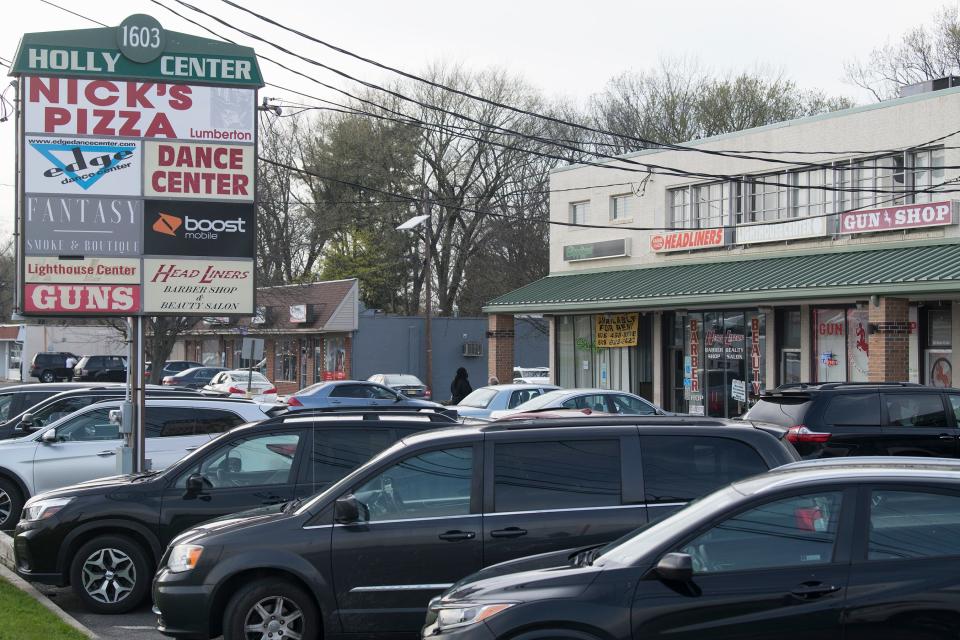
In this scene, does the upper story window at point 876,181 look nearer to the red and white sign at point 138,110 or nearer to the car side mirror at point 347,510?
the red and white sign at point 138,110

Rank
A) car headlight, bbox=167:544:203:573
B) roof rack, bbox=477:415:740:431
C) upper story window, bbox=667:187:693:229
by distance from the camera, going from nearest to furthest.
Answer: car headlight, bbox=167:544:203:573, roof rack, bbox=477:415:740:431, upper story window, bbox=667:187:693:229

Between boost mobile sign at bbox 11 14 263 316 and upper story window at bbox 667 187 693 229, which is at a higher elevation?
upper story window at bbox 667 187 693 229

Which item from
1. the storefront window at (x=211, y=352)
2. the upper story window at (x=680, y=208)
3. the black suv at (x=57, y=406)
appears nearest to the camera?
the black suv at (x=57, y=406)

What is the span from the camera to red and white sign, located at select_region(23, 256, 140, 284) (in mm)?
12727

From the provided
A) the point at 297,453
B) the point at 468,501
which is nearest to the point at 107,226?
the point at 297,453

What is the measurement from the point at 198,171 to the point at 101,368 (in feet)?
145

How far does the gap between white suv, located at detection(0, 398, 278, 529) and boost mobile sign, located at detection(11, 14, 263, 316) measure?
1.26 meters

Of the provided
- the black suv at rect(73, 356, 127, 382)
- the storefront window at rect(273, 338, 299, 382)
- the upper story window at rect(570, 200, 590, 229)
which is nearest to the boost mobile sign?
the upper story window at rect(570, 200, 590, 229)

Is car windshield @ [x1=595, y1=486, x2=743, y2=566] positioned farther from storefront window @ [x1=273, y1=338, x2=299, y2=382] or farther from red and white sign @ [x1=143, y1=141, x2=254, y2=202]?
storefront window @ [x1=273, y1=338, x2=299, y2=382]

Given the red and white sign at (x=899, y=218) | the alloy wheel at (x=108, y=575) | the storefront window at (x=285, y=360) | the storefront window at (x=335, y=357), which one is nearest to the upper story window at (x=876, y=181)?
the red and white sign at (x=899, y=218)

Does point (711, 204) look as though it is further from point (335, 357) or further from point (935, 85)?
point (335, 357)

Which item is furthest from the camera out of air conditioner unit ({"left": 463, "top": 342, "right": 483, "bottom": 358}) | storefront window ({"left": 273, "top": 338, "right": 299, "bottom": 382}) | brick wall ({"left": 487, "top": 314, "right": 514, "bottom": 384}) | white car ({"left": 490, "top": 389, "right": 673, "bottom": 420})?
storefront window ({"left": 273, "top": 338, "right": 299, "bottom": 382})

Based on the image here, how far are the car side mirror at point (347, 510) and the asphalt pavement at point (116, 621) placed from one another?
2.53 meters

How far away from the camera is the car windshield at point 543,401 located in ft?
66.9
